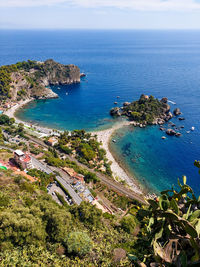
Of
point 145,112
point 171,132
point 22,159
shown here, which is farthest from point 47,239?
point 145,112

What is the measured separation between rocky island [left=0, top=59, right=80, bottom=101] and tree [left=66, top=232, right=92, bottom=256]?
274ft

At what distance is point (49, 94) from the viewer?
98.1 meters

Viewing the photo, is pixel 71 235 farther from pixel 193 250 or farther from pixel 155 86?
pixel 155 86

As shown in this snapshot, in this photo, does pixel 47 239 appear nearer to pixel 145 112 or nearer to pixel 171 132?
pixel 171 132

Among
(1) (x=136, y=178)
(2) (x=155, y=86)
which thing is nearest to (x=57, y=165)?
(1) (x=136, y=178)

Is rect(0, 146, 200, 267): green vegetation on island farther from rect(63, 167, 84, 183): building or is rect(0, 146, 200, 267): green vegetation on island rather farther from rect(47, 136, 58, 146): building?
rect(47, 136, 58, 146): building

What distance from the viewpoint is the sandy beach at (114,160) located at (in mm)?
46675

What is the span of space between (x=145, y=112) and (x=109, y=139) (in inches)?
958

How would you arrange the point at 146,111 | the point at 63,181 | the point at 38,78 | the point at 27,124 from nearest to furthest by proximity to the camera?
the point at 63,181 → the point at 27,124 → the point at 146,111 → the point at 38,78

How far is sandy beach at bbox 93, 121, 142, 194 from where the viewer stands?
153 feet

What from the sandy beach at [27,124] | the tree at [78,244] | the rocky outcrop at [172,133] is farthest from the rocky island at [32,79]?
the tree at [78,244]

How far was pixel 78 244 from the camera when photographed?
17.8 metres

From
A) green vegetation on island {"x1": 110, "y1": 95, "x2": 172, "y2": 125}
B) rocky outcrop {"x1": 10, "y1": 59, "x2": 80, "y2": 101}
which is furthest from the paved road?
rocky outcrop {"x1": 10, "y1": 59, "x2": 80, "y2": 101}

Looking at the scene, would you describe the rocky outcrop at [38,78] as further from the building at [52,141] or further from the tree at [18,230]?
the tree at [18,230]
